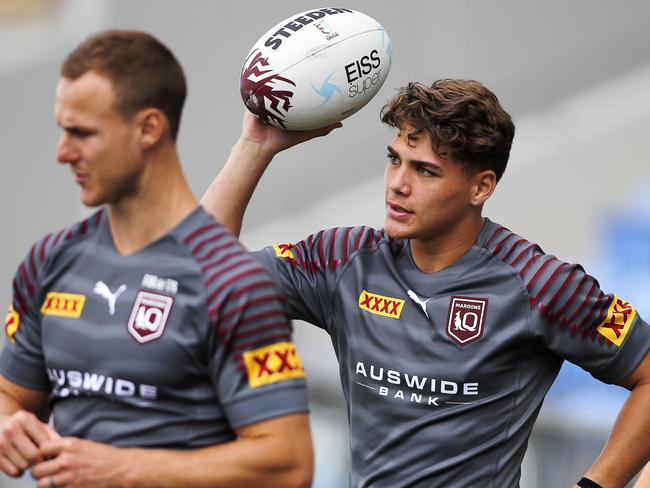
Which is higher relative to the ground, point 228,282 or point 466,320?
point 228,282

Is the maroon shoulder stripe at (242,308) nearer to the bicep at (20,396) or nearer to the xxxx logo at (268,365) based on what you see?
the xxxx logo at (268,365)

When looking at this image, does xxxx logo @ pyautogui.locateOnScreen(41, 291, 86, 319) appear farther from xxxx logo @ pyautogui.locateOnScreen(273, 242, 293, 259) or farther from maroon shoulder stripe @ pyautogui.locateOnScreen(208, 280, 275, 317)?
xxxx logo @ pyautogui.locateOnScreen(273, 242, 293, 259)

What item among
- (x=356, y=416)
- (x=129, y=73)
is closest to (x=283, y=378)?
(x=129, y=73)

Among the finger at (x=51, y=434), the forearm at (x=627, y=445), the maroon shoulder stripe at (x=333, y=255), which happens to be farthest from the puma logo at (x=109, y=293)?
the forearm at (x=627, y=445)

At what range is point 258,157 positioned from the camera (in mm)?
3994

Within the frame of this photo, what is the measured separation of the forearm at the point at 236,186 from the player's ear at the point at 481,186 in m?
0.62

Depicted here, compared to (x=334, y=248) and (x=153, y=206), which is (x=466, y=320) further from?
(x=153, y=206)

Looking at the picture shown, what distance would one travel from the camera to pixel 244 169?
3.96 meters

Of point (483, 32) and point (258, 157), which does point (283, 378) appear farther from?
point (483, 32)

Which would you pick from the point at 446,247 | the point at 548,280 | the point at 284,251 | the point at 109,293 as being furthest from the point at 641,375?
the point at 109,293

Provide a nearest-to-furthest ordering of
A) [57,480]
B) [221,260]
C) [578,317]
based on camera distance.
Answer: [57,480], [221,260], [578,317]

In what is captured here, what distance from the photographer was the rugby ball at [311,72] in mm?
3904

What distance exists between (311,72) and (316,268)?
59 centimetres

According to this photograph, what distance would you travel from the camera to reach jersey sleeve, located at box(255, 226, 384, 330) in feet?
13.2
